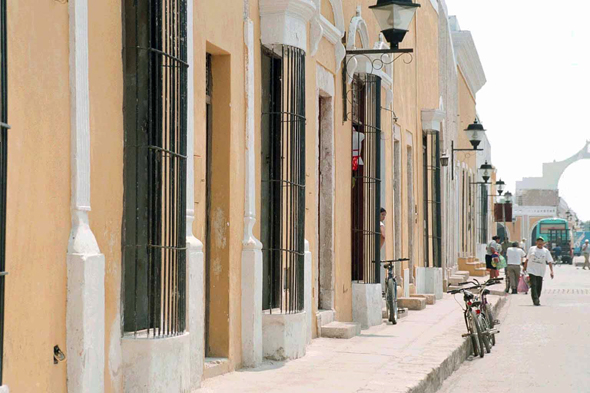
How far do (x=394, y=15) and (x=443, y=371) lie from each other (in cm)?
375

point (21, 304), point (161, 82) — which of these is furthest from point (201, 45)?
point (21, 304)

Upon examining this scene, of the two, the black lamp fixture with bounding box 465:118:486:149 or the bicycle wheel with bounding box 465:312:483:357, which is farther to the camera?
the black lamp fixture with bounding box 465:118:486:149

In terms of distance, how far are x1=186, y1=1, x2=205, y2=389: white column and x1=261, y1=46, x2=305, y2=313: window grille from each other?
2308mm

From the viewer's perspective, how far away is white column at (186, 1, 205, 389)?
26.3ft

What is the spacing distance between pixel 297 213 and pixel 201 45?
270 centimetres

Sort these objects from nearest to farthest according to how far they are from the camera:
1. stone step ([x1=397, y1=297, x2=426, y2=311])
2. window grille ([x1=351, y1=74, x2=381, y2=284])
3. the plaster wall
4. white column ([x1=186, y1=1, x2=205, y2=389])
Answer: the plaster wall, white column ([x1=186, y1=1, x2=205, y2=389]), window grille ([x1=351, y1=74, x2=381, y2=284]), stone step ([x1=397, y1=297, x2=426, y2=311])

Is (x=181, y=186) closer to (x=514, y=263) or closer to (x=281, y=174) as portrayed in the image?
(x=281, y=174)

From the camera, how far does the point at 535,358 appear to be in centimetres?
1304

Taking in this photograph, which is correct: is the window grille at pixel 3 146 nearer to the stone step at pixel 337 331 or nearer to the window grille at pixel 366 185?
the stone step at pixel 337 331

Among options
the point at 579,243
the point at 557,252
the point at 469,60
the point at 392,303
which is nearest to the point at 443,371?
the point at 392,303

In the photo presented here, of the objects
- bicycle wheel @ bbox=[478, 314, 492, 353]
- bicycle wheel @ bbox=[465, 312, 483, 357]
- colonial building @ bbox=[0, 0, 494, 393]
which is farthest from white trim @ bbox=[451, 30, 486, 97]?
bicycle wheel @ bbox=[465, 312, 483, 357]

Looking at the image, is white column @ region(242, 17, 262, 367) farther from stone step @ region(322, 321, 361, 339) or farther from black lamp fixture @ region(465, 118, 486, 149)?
black lamp fixture @ region(465, 118, 486, 149)

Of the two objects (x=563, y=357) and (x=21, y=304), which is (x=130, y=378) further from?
(x=563, y=357)

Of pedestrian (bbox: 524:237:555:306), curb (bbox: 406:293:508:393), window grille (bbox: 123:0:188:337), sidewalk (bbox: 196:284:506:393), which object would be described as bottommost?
curb (bbox: 406:293:508:393)
